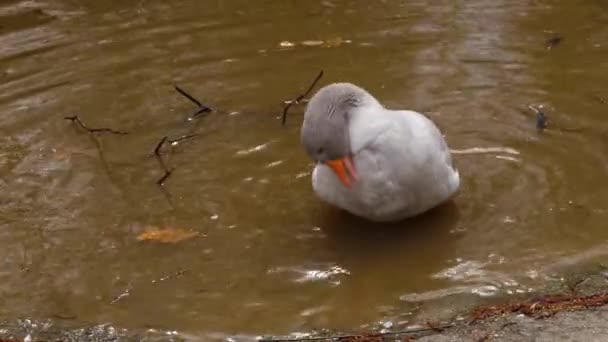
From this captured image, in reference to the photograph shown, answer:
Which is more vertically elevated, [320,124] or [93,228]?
[320,124]

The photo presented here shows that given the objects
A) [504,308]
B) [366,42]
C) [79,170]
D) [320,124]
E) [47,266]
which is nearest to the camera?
[504,308]

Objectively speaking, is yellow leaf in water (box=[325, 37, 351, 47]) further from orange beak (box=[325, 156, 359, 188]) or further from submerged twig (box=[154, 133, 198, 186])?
orange beak (box=[325, 156, 359, 188])

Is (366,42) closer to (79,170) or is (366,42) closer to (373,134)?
(79,170)

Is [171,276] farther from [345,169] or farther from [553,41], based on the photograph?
[553,41]

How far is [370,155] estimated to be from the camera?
399 centimetres

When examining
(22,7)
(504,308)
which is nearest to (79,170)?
(504,308)

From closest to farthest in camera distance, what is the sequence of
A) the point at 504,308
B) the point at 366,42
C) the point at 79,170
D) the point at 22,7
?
1. the point at 504,308
2. the point at 79,170
3. the point at 366,42
4. the point at 22,7

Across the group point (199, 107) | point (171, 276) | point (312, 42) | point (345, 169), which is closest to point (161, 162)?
point (199, 107)

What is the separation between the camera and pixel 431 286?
391cm

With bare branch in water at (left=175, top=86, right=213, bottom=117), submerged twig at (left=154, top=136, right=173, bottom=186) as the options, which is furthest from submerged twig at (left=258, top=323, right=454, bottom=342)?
bare branch in water at (left=175, top=86, right=213, bottom=117)

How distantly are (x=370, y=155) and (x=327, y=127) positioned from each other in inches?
8.7

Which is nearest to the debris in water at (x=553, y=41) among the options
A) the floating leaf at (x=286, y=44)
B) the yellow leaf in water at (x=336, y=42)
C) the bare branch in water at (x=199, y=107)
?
the yellow leaf in water at (x=336, y=42)

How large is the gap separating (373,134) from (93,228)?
1382 mm

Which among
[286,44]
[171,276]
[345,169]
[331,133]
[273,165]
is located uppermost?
[331,133]
